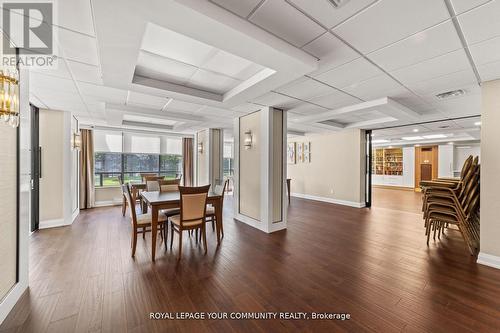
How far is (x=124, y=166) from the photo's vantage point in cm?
704

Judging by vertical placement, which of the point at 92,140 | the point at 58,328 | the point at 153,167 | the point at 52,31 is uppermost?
the point at 52,31

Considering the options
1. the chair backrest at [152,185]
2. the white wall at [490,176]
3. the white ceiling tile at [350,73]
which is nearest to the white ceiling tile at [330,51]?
the white ceiling tile at [350,73]

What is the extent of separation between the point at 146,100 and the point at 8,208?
2.56 metres

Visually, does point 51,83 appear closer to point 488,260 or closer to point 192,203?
point 192,203

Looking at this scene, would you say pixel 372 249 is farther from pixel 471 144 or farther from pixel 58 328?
pixel 471 144

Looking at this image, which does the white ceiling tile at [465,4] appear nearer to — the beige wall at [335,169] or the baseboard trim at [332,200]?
A: the beige wall at [335,169]

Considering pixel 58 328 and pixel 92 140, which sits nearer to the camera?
pixel 58 328

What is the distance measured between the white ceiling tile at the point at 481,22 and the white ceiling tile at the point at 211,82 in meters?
2.42

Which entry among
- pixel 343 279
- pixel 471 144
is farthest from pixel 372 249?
pixel 471 144

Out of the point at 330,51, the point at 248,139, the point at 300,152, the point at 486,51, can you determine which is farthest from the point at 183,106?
the point at 300,152

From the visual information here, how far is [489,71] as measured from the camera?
251 cm

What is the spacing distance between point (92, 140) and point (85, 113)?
1.87 metres

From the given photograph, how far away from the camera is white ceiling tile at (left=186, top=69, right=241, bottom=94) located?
9.55 feet

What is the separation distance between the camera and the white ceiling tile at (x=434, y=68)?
2.23 meters
